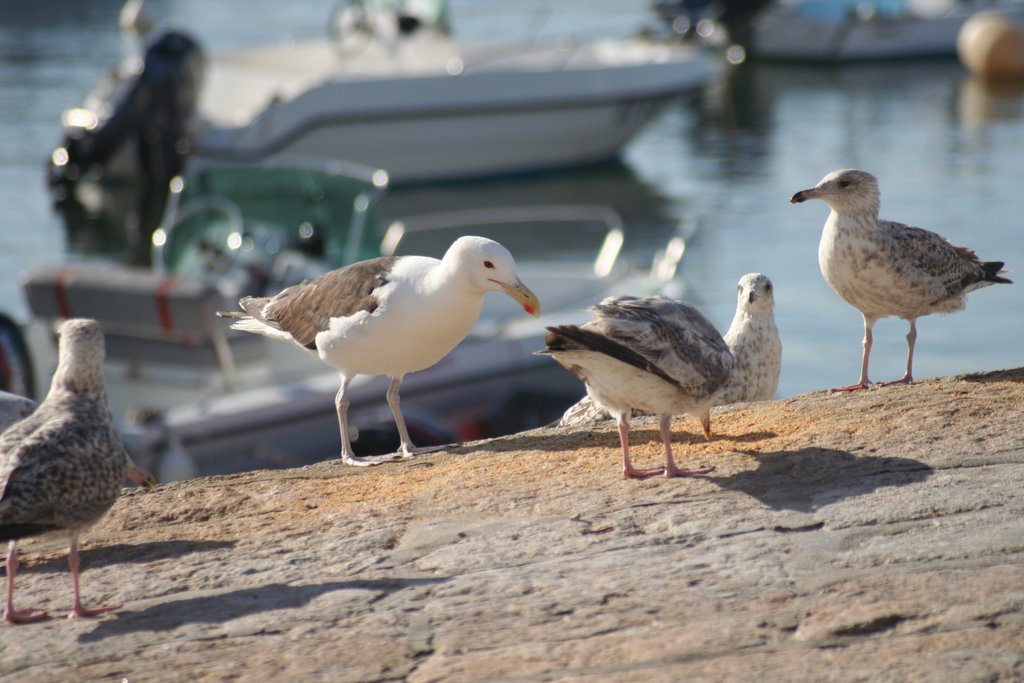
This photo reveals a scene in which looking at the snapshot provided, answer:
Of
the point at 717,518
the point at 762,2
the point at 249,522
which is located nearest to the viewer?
the point at 717,518

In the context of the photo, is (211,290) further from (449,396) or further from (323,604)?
(323,604)

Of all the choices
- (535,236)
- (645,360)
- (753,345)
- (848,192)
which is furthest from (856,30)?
(645,360)

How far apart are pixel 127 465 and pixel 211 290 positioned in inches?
269

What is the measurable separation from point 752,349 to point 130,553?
9.26 ft

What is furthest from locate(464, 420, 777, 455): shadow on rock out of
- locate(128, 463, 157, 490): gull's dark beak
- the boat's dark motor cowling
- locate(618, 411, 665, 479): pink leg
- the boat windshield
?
Result: the boat's dark motor cowling

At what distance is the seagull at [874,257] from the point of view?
5.21 m

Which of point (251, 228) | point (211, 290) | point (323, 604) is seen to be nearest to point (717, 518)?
point (323, 604)

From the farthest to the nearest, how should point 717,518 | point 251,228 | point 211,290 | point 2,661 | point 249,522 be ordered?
point 251,228 → point 211,290 → point 249,522 → point 717,518 → point 2,661

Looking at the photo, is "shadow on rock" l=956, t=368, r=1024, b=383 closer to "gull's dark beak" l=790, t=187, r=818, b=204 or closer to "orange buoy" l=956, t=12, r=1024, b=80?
"gull's dark beak" l=790, t=187, r=818, b=204

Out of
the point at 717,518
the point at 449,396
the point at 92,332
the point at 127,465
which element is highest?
the point at 92,332

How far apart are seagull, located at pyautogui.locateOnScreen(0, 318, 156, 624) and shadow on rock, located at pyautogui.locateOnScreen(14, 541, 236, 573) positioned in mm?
244

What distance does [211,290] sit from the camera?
415 inches

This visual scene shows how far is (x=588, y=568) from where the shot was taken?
3.59 m

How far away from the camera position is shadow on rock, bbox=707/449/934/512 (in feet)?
12.8
